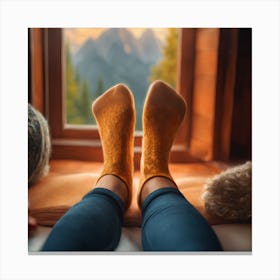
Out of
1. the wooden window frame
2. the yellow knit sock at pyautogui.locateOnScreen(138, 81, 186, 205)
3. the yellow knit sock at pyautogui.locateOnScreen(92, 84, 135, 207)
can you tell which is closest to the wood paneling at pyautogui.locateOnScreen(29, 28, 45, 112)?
the wooden window frame

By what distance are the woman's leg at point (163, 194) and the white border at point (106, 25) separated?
→ 0.31ft

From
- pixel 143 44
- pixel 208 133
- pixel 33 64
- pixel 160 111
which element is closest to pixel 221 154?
pixel 208 133

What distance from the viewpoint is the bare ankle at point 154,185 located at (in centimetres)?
80

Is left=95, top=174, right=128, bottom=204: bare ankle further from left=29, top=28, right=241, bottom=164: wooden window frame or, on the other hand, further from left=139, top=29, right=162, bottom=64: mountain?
left=139, top=29, right=162, bottom=64: mountain

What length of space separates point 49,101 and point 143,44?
23 centimetres

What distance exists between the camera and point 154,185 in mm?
811

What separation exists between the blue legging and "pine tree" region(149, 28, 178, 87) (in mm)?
241

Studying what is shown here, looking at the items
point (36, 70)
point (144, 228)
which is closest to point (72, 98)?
point (36, 70)

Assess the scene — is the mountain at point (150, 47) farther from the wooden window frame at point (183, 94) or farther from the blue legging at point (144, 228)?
the blue legging at point (144, 228)

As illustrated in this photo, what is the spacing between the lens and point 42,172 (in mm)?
797

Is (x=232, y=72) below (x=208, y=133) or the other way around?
the other way around

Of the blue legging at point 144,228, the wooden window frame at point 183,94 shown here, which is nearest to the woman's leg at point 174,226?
the blue legging at point 144,228
